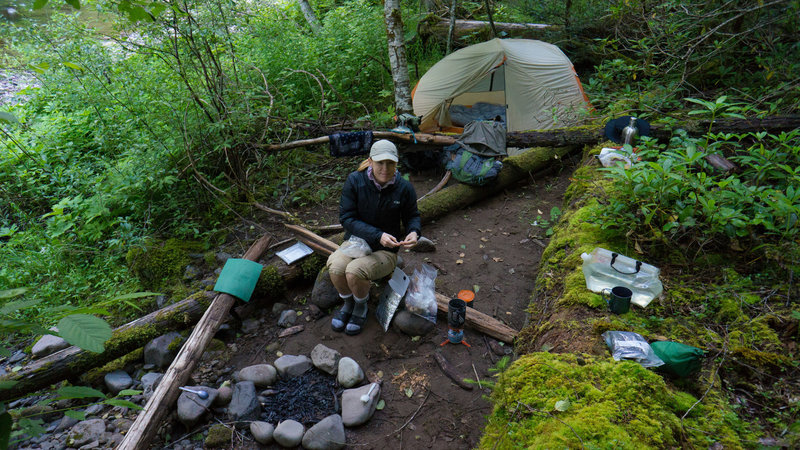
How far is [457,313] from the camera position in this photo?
11.9ft

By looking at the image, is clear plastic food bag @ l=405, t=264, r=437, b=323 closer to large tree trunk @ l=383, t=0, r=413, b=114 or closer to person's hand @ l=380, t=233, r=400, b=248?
person's hand @ l=380, t=233, r=400, b=248

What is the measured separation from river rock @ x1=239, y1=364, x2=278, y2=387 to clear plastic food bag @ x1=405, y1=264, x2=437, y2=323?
1.31m

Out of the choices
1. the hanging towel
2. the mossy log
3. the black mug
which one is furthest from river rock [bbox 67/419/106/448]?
the hanging towel

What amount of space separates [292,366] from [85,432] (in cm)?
157

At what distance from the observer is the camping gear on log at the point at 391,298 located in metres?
3.87

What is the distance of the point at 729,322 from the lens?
265 cm

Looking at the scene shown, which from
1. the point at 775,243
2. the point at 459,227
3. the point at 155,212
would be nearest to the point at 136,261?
the point at 155,212

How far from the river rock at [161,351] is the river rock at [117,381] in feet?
0.64

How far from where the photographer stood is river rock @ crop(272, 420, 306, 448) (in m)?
2.93

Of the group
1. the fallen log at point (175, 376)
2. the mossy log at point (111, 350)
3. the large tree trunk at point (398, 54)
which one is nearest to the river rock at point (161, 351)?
the mossy log at point (111, 350)

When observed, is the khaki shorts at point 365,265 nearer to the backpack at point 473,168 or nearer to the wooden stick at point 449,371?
the wooden stick at point 449,371

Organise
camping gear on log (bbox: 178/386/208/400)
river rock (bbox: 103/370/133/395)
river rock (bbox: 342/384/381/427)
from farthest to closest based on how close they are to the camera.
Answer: river rock (bbox: 103/370/133/395) < camping gear on log (bbox: 178/386/208/400) < river rock (bbox: 342/384/381/427)

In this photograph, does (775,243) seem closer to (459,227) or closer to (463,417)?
(463,417)

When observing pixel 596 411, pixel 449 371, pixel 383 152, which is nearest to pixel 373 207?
pixel 383 152
